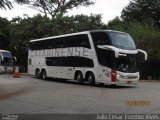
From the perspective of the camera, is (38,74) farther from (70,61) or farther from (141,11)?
(141,11)

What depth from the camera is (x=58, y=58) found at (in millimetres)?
34125

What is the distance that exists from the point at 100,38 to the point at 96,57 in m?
1.30

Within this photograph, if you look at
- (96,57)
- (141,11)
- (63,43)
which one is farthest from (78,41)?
(141,11)

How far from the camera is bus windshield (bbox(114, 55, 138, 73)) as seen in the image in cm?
2791

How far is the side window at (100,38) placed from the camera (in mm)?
28144

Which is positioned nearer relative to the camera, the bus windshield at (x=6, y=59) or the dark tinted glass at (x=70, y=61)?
the dark tinted glass at (x=70, y=61)

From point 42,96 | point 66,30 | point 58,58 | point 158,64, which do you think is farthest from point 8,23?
point 42,96

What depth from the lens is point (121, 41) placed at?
28391mm

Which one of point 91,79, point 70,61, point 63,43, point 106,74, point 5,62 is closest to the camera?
point 106,74

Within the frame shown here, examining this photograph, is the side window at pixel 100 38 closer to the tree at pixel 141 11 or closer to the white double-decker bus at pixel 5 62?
the white double-decker bus at pixel 5 62

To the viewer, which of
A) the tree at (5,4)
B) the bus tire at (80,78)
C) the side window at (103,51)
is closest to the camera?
the tree at (5,4)

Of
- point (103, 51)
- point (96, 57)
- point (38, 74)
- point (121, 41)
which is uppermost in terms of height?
point (121, 41)

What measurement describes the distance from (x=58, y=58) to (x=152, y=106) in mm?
17310

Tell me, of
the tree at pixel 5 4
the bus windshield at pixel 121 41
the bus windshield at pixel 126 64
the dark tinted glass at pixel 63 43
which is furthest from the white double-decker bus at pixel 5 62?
the tree at pixel 5 4
